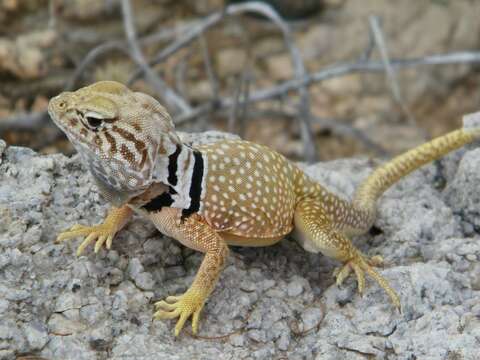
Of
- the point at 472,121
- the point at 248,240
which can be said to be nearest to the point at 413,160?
the point at 472,121

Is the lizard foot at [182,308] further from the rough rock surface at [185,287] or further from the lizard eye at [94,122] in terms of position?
the lizard eye at [94,122]

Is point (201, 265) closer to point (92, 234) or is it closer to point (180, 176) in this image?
point (180, 176)

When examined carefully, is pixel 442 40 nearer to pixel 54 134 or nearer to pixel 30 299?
pixel 54 134

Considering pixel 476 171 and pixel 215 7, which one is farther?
pixel 215 7

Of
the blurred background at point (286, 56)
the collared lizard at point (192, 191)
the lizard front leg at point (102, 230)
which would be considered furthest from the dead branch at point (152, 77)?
the lizard front leg at point (102, 230)

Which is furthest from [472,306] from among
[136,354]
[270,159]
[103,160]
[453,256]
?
[103,160]

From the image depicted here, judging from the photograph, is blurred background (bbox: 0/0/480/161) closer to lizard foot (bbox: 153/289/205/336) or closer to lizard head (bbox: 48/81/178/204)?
lizard head (bbox: 48/81/178/204)

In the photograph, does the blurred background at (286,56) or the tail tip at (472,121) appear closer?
the tail tip at (472,121)

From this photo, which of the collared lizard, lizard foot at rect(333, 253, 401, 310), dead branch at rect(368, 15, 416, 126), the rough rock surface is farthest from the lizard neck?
dead branch at rect(368, 15, 416, 126)
